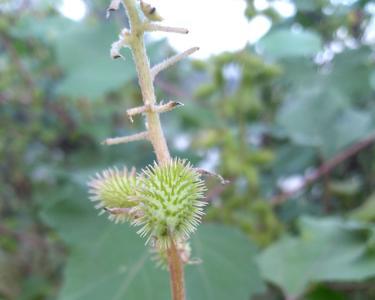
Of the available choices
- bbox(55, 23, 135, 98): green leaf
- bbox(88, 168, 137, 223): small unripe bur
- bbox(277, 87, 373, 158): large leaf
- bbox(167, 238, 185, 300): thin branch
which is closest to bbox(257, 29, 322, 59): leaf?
bbox(277, 87, 373, 158): large leaf

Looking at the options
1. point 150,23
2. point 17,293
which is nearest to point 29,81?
point 17,293

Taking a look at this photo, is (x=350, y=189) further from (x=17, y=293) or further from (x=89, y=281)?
(x=17, y=293)

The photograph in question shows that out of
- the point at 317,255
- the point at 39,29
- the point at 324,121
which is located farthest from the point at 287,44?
the point at 39,29

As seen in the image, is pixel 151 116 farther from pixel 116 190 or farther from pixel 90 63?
pixel 90 63

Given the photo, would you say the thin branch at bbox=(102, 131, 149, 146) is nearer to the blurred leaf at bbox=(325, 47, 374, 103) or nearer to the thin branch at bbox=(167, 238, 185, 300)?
the thin branch at bbox=(167, 238, 185, 300)

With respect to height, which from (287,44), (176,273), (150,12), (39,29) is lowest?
(176,273)

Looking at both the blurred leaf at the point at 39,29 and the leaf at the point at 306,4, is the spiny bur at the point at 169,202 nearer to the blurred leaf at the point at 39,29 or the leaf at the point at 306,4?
the leaf at the point at 306,4

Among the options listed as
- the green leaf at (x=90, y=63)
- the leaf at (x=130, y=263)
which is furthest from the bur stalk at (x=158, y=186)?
the green leaf at (x=90, y=63)
